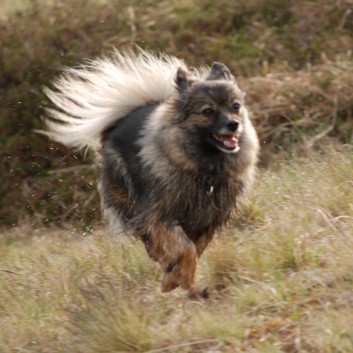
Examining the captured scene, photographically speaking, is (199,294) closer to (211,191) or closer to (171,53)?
(211,191)

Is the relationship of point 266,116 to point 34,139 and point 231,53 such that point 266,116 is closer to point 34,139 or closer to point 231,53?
point 231,53

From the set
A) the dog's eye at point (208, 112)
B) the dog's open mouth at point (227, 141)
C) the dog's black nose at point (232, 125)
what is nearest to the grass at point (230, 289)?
the dog's open mouth at point (227, 141)

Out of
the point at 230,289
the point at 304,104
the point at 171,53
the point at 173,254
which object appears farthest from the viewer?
the point at 171,53

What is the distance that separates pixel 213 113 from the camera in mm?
6590

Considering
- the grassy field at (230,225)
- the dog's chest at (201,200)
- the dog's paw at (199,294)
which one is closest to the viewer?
the grassy field at (230,225)

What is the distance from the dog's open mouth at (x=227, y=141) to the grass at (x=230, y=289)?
570 mm

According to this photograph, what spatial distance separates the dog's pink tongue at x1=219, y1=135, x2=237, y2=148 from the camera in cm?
656

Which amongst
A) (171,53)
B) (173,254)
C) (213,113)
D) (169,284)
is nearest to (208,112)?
(213,113)

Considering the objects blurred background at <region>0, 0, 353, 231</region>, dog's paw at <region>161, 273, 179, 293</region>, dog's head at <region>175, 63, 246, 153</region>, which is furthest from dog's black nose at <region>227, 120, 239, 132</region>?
blurred background at <region>0, 0, 353, 231</region>

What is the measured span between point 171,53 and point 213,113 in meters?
5.71

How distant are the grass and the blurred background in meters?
2.28

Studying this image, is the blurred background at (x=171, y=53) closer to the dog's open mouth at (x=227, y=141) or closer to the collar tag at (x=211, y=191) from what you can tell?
the collar tag at (x=211, y=191)

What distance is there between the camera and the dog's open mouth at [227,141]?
6.55 m

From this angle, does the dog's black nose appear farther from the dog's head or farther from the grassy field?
the grassy field
